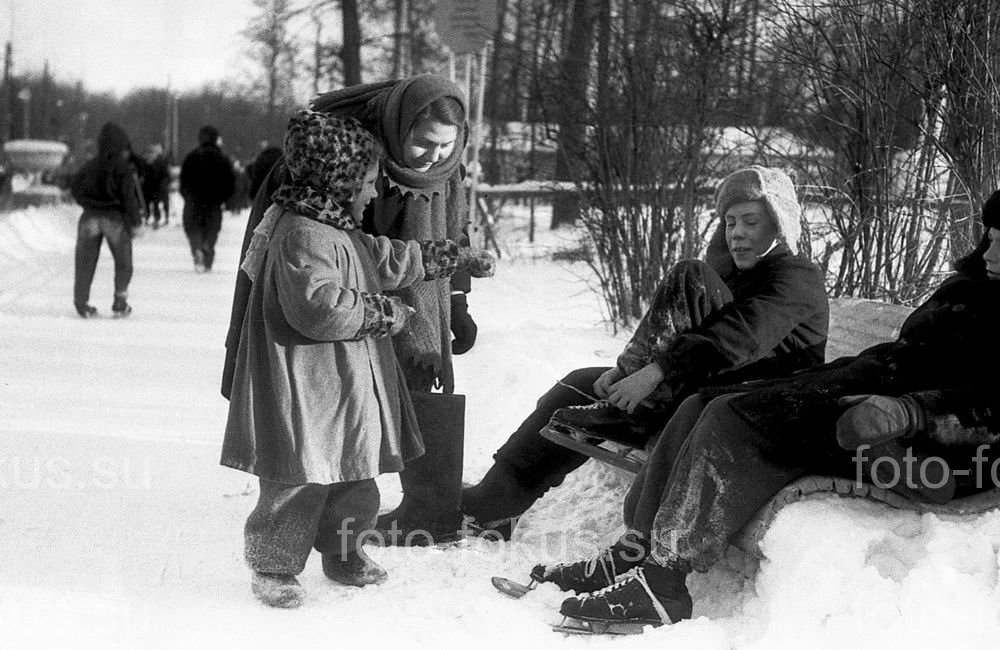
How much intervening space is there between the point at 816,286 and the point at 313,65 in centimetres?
2056

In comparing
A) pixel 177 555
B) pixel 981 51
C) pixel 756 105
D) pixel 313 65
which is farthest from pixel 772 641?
pixel 313 65

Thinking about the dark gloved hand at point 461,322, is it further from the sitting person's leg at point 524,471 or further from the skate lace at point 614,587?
the skate lace at point 614,587

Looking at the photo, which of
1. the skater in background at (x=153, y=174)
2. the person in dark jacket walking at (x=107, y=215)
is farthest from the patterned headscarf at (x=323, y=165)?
the skater in background at (x=153, y=174)

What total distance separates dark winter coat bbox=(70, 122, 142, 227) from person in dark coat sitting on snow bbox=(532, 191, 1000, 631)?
23.8ft

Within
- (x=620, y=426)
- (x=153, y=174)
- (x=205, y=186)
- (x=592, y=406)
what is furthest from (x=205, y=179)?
(x=620, y=426)

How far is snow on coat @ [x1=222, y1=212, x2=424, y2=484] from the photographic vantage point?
3244mm

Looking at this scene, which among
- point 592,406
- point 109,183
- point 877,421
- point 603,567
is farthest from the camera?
point 109,183

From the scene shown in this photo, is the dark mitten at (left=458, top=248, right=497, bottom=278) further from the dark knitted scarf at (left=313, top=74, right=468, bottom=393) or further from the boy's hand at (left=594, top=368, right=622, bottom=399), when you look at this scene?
the boy's hand at (left=594, top=368, right=622, bottom=399)

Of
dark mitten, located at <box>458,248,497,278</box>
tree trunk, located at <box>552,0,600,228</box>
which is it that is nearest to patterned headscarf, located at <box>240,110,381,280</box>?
dark mitten, located at <box>458,248,497,278</box>

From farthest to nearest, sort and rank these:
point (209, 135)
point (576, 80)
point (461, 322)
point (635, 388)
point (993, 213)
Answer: point (209, 135), point (576, 80), point (461, 322), point (635, 388), point (993, 213)

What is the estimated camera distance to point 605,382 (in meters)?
3.98

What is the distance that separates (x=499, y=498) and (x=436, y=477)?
231 millimetres

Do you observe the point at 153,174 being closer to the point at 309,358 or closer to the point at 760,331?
the point at 309,358

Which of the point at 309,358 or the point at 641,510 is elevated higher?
the point at 309,358
